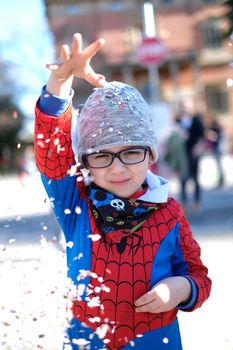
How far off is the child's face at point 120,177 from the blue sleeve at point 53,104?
19 centimetres

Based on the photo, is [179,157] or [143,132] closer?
[143,132]

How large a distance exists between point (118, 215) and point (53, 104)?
38 cm

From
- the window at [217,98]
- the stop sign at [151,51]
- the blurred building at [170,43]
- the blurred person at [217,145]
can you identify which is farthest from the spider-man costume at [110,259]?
the window at [217,98]

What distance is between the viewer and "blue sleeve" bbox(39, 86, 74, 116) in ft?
6.74

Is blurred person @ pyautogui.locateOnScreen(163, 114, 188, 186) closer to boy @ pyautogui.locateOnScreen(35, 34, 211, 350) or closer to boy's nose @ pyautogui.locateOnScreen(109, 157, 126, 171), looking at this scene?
boy @ pyautogui.locateOnScreen(35, 34, 211, 350)

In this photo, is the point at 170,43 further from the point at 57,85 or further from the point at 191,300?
the point at 191,300

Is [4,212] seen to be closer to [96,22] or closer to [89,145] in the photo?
[89,145]

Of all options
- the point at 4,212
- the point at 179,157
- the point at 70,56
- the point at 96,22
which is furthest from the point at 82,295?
the point at 96,22

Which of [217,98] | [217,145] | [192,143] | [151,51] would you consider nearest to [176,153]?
[192,143]

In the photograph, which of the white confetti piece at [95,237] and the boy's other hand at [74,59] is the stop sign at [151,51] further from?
the white confetti piece at [95,237]

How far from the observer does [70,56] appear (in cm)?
205

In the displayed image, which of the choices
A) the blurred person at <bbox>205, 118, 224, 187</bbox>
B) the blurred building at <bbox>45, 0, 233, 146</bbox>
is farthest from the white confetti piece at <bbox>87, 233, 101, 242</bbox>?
the blurred building at <bbox>45, 0, 233, 146</bbox>

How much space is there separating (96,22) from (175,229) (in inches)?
1615

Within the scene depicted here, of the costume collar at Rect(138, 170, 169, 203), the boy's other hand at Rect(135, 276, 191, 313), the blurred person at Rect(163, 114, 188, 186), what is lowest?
the boy's other hand at Rect(135, 276, 191, 313)
